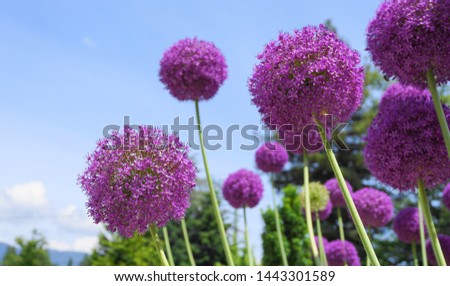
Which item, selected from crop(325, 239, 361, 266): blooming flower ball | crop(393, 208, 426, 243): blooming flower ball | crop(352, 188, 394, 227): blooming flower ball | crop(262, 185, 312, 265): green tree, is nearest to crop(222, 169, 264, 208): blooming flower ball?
crop(352, 188, 394, 227): blooming flower ball

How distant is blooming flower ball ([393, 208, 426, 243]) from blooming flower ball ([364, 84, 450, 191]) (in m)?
5.25

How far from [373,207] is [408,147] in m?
5.00

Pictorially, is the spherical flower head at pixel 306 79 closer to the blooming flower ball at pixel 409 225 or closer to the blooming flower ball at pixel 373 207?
the blooming flower ball at pixel 373 207

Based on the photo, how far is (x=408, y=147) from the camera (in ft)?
17.5

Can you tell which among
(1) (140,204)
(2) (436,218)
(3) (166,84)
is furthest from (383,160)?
(2) (436,218)

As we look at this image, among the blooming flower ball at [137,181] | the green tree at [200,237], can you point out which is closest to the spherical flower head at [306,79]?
the blooming flower ball at [137,181]

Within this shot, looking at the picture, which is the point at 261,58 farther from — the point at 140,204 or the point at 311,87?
the point at 140,204

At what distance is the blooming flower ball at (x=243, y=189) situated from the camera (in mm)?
11109

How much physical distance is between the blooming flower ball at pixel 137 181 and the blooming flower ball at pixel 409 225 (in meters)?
7.57

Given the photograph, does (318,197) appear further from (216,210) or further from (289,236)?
(289,236)

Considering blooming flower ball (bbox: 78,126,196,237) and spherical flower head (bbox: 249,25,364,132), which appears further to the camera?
spherical flower head (bbox: 249,25,364,132)

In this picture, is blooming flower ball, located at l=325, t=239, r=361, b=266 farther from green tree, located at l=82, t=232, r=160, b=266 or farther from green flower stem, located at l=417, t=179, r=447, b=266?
green tree, located at l=82, t=232, r=160, b=266

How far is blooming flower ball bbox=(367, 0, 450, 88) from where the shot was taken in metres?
4.96
